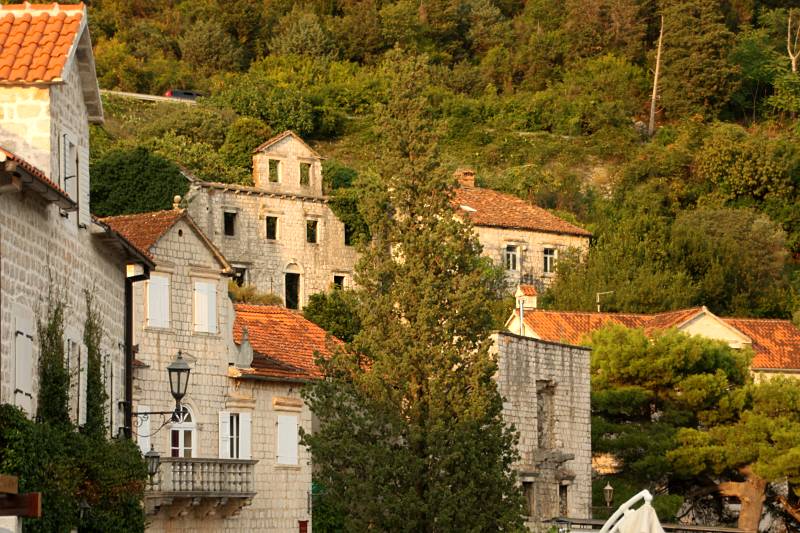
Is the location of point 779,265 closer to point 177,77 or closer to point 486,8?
point 177,77

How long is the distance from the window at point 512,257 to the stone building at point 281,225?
6.17 meters

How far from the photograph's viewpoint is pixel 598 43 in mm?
127812

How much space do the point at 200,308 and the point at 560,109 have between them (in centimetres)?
6888

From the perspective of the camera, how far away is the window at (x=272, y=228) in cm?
8112

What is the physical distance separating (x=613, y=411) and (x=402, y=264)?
2008 centimetres

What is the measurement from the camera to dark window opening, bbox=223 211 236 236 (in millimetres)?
79750

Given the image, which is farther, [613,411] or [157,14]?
[157,14]

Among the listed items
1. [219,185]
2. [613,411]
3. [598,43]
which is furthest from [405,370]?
[598,43]

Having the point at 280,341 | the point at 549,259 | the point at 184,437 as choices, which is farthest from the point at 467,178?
the point at 184,437

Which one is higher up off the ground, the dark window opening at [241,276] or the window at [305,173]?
the window at [305,173]

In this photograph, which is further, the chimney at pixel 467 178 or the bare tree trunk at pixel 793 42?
the bare tree trunk at pixel 793 42

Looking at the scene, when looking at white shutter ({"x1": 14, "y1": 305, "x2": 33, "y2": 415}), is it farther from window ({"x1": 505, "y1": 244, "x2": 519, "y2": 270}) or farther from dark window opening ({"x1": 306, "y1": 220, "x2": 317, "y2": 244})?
window ({"x1": 505, "y1": 244, "x2": 519, "y2": 270})

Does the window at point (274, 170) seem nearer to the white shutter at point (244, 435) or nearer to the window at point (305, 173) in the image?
the window at point (305, 173)

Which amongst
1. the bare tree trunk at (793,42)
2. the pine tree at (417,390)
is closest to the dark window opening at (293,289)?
the pine tree at (417,390)
